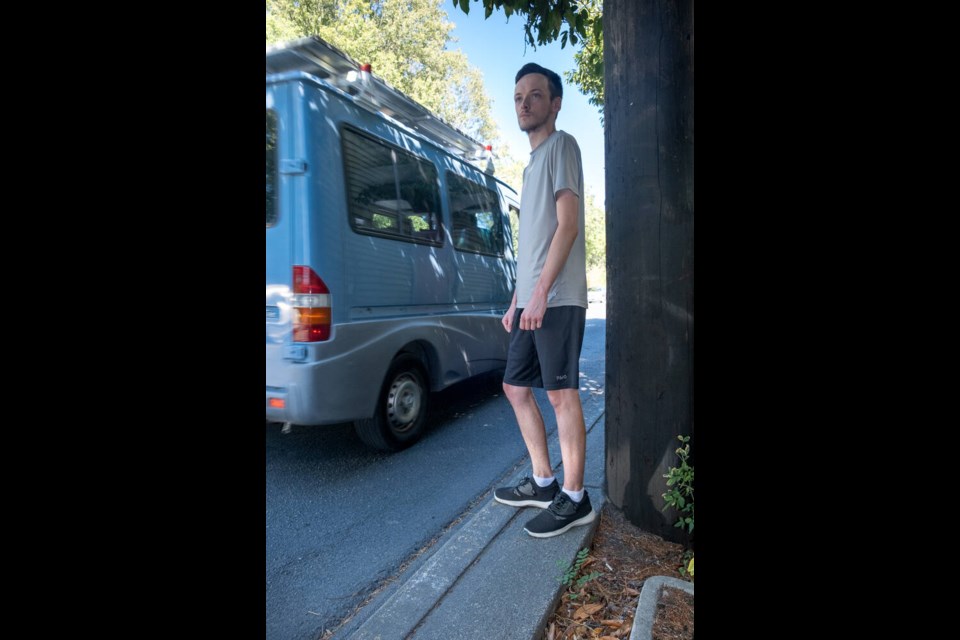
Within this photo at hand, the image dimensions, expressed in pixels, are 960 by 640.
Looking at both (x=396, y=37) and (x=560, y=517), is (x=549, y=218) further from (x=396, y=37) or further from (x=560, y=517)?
(x=396, y=37)

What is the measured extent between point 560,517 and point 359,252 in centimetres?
204

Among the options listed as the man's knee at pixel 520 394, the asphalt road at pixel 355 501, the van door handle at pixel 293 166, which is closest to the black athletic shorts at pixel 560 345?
the man's knee at pixel 520 394

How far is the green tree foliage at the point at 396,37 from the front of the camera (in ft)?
43.9

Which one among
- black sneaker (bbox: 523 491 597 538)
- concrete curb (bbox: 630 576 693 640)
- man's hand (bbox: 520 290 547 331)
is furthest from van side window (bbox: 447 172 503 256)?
concrete curb (bbox: 630 576 693 640)

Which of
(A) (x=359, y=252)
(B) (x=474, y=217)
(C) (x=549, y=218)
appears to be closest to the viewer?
(C) (x=549, y=218)

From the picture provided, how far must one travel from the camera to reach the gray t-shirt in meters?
2.30

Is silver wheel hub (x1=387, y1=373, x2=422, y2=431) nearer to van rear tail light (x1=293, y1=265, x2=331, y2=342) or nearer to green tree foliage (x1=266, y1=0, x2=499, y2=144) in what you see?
van rear tail light (x1=293, y1=265, x2=331, y2=342)

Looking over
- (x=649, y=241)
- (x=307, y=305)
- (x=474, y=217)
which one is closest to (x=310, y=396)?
(x=307, y=305)

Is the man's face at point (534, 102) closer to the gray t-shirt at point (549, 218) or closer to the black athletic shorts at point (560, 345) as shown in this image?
the gray t-shirt at point (549, 218)

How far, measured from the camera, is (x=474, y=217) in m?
4.96

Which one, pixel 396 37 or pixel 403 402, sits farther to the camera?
pixel 396 37

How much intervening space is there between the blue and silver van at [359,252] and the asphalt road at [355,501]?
1.10 ft
